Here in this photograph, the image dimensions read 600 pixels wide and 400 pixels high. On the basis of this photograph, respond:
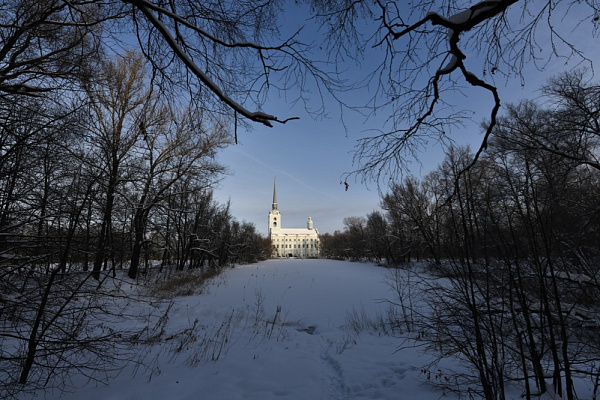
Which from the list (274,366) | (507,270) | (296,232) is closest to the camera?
(507,270)

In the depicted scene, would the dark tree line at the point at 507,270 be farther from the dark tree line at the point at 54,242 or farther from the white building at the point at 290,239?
the white building at the point at 290,239

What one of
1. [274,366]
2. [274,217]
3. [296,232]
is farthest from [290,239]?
[274,366]

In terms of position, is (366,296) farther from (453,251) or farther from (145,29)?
(145,29)

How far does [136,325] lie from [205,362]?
3263 millimetres

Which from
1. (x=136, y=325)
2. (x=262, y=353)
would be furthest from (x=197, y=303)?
(x=262, y=353)

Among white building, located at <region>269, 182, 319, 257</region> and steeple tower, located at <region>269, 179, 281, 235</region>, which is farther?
steeple tower, located at <region>269, 179, 281, 235</region>

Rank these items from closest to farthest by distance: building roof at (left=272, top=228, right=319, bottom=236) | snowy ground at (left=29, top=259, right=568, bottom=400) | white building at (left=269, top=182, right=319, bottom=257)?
snowy ground at (left=29, top=259, right=568, bottom=400) → white building at (left=269, top=182, right=319, bottom=257) → building roof at (left=272, top=228, right=319, bottom=236)

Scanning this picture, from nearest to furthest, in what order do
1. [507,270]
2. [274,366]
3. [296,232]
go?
[507,270] < [274,366] < [296,232]

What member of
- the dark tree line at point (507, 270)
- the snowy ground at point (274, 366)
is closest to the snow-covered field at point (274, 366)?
the snowy ground at point (274, 366)

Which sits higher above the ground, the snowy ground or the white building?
the white building

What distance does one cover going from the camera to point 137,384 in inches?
127

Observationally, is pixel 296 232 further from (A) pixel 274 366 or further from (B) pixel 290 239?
(A) pixel 274 366

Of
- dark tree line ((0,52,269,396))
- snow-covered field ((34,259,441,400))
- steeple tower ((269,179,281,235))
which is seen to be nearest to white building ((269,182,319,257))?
steeple tower ((269,179,281,235))

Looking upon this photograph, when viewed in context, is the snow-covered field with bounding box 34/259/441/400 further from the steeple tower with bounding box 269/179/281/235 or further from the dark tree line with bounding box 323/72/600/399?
the steeple tower with bounding box 269/179/281/235
